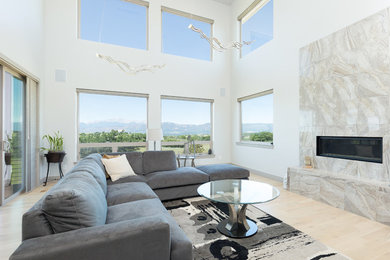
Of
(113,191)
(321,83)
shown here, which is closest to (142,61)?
(113,191)

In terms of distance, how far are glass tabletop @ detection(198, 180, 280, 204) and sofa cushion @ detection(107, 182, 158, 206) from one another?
2.17ft

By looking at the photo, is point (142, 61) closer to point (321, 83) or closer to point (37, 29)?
Result: point (37, 29)

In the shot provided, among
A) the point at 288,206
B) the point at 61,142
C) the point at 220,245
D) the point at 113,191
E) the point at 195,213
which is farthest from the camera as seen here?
the point at 61,142

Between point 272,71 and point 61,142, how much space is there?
5.20 metres

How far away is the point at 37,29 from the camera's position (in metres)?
4.12

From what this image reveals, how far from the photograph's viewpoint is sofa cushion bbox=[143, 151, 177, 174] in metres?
3.62

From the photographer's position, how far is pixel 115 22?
5.29 m

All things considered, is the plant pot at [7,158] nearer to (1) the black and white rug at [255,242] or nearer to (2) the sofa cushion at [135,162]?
(2) the sofa cushion at [135,162]

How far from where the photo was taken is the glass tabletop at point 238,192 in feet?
6.89

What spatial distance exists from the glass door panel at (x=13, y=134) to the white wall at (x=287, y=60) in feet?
17.0

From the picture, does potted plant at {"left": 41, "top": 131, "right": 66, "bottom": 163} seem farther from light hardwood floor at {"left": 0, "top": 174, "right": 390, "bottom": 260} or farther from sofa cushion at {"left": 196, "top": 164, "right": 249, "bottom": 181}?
sofa cushion at {"left": 196, "top": 164, "right": 249, "bottom": 181}

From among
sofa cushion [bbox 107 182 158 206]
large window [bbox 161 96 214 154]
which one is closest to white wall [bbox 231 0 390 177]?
large window [bbox 161 96 214 154]

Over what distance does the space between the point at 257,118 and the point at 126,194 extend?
4187 millimetres

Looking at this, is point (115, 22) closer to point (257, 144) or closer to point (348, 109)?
point (257, 144)
